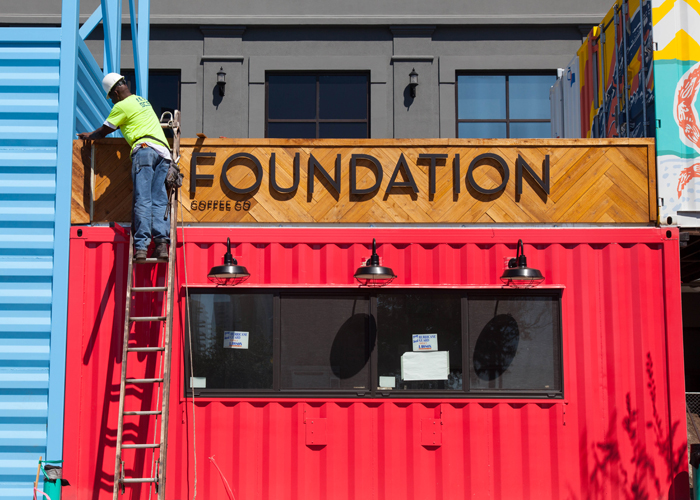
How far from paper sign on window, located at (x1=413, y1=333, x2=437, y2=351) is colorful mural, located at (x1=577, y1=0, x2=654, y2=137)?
151 inches

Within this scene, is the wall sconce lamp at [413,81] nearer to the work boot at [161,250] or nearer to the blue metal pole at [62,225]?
the blue metal pole at [62,225]

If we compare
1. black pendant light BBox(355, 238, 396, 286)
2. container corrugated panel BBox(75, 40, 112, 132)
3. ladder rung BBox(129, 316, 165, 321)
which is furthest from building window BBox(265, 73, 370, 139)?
ladder rung BBox(129, 316, 165, 321)

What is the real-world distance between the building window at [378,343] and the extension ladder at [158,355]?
42cm

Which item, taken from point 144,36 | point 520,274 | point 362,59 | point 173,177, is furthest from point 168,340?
point 362,59

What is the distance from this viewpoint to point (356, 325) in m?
6.83

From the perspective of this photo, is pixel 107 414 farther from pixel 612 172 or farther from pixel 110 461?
pixel 612 172

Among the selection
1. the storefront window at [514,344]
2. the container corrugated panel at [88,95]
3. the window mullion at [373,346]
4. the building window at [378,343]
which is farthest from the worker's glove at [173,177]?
the storefront window at [514,344]

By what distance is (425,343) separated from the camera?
22.2ft

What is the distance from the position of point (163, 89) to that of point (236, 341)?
788 cm

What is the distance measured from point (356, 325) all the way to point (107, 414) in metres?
3.13

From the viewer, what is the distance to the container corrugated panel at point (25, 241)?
6438 mm

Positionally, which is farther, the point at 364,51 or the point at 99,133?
the point at 364,51

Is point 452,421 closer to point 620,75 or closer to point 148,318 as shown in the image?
point 148,318

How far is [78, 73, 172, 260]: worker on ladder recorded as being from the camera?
644 centimetres
